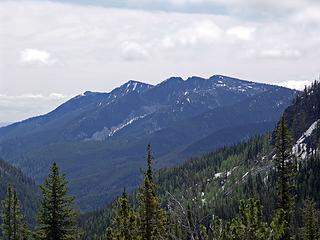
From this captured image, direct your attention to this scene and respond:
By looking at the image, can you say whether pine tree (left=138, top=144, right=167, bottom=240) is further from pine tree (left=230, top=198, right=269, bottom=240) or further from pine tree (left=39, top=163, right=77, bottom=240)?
pine tree (left=230, top=198, right=269, bottom=240)

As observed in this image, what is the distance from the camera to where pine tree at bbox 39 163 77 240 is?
3519 centimetres

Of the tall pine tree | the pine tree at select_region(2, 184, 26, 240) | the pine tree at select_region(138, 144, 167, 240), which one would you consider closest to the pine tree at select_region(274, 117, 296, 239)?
the pine tree at select_region(138, 144, 167, 240)

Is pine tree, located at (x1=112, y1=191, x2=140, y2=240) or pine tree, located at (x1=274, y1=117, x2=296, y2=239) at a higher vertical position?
pine tree, located at (x1=274, y1=117, x2=296, y2=239)

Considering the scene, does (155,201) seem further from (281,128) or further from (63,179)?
(281,128)

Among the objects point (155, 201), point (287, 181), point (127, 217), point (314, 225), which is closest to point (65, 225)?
point (127, 217)

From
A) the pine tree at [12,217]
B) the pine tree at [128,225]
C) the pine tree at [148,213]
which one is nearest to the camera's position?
the pine tree at [128,225]

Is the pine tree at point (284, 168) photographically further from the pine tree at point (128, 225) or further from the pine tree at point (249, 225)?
the pine tree at point (249, 225)

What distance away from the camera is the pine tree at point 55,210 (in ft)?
115

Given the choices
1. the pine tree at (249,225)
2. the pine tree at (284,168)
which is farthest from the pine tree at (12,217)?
the pine tree at (249,225)

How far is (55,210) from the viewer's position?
35.3 m

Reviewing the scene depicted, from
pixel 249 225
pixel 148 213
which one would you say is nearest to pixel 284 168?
pixel 148 213

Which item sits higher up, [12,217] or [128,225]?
[128,225]

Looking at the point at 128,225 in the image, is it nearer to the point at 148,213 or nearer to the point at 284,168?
the point at 148,213

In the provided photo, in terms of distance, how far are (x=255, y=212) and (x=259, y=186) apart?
16887 centimetres
